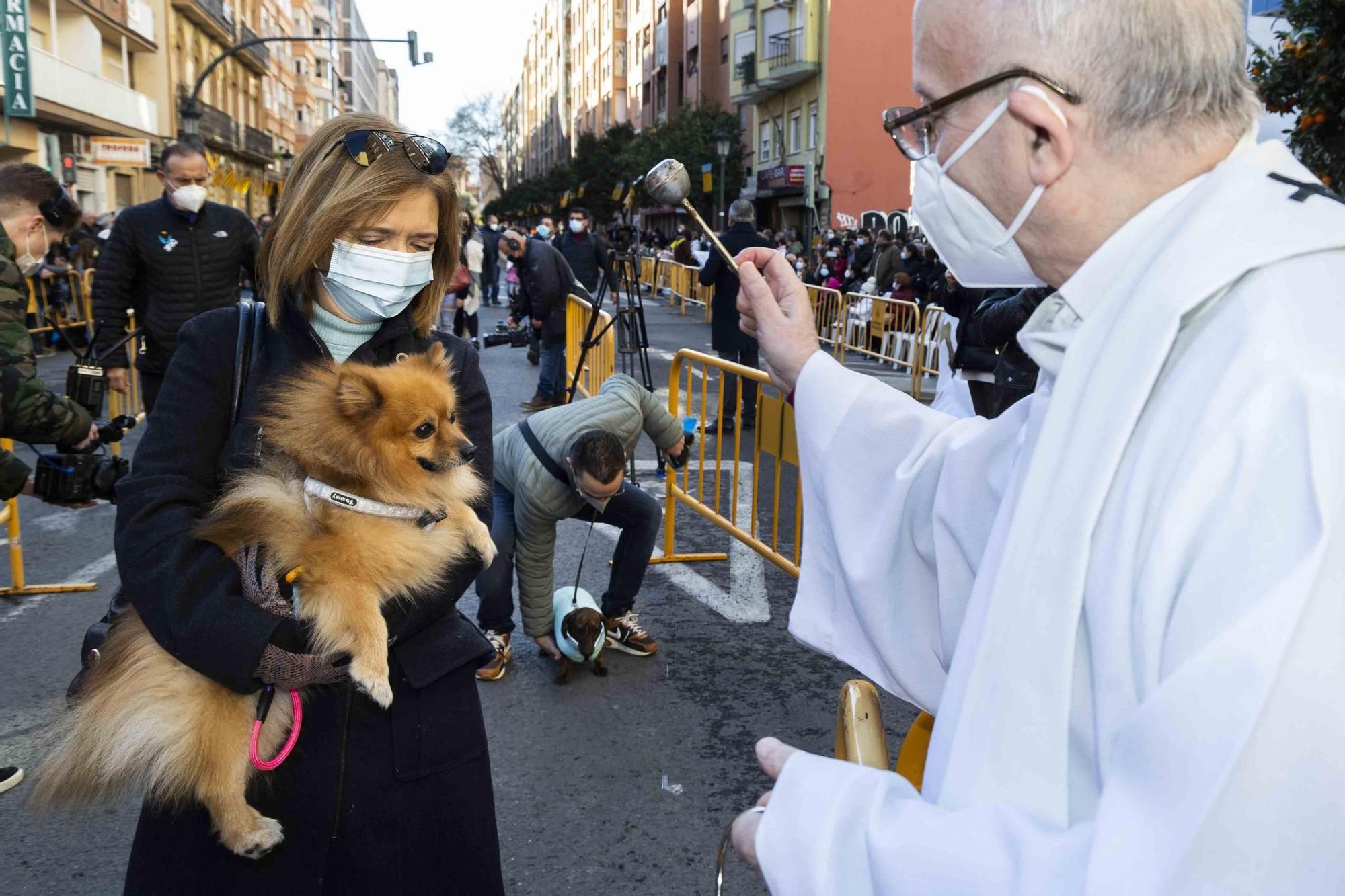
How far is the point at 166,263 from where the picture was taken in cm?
688

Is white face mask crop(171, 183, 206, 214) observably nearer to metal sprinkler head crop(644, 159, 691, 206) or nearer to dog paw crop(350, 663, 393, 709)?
metal sprinkler head crop(644, 159, 691, 206)

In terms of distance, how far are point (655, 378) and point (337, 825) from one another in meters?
12.8

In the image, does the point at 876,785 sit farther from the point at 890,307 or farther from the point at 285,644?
the point at 890,307

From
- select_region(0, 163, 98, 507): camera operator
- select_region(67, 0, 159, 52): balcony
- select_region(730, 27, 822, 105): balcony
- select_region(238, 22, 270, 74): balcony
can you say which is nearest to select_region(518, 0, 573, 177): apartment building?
select_region(238, 22, 270, 74): balcony

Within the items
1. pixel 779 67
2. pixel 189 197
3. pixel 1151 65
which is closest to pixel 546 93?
pixel 779 67

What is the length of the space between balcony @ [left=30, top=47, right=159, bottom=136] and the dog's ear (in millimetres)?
29081

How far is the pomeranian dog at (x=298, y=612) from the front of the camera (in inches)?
76.2

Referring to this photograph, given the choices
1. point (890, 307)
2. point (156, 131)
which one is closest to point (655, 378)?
point (890, 307)

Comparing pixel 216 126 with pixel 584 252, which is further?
pixel 216 126

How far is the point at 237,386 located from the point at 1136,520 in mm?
1631

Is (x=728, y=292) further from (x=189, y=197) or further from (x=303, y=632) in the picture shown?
(x=303, y=632)

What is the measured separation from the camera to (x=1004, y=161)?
A: 4.41 feet

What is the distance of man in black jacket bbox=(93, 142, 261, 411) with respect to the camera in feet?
22.5

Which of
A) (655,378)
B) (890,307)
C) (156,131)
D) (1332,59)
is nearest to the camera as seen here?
(1332,59)
